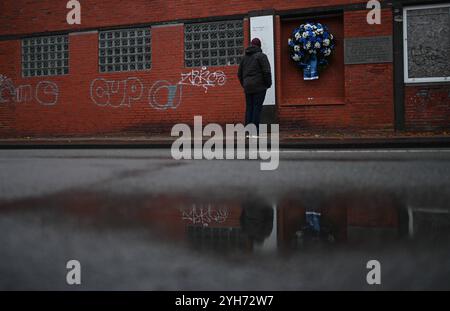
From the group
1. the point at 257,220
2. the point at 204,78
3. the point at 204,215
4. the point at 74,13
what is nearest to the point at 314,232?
the point at 257,220

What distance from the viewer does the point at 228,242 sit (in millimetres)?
2865

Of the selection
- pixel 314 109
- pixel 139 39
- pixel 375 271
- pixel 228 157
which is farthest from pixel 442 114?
→ pixel 375 271

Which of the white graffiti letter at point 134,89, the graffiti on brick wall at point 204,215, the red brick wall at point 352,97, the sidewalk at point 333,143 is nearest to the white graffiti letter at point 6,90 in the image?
the white graffiti letter at point 134,89

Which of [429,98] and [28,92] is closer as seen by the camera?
→ [429,98]

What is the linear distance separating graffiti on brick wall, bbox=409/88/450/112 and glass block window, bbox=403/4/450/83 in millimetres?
266

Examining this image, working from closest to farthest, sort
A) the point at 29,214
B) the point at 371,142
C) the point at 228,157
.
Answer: the point at 29,214
the point at 228,157
the point at 371,142

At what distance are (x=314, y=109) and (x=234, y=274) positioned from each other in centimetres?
1029

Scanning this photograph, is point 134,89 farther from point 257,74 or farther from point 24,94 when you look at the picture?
point 257,74

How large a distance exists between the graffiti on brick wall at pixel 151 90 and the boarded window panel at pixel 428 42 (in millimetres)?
4778

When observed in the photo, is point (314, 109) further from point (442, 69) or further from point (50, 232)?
point (50, 232)

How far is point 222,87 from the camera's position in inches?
508

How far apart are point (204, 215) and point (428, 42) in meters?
9.92

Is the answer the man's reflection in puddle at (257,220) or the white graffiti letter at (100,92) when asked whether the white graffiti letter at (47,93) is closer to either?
the white graffiti letter at (100,92)

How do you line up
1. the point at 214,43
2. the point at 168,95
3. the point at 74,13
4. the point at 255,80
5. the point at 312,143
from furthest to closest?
the point at 74,13 → the point at 168,95 → the point at 214,43 → the point at 255,80 → the point at 312,143
